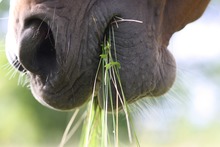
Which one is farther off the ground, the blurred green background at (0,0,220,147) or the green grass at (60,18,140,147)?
the green grass at (60,18,140,147)

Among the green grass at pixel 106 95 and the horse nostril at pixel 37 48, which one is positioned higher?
the horse nostril at pixel 37 48

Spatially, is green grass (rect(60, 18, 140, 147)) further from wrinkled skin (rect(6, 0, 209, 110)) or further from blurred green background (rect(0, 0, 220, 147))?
blurred green background (rect(0, 0, 220, 147))

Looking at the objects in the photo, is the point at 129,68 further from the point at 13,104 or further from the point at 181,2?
the point at 13,104

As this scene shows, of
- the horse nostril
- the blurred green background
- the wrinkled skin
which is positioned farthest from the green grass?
the blurred green background

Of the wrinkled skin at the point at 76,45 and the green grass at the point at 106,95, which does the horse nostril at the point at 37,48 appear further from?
the green grass at the point at 106,95

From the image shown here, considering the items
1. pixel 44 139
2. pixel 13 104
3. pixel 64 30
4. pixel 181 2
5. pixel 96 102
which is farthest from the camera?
pixel 44 139

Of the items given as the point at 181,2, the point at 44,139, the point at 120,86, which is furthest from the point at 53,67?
the point at 44,139

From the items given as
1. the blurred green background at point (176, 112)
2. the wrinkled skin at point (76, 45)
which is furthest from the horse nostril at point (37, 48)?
the blurred green background at point (176, 112)
